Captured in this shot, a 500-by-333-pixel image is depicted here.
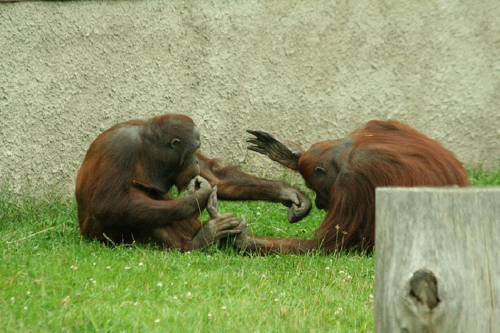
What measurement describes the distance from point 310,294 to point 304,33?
3.35 meters

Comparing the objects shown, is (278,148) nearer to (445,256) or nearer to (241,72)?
(241,72)

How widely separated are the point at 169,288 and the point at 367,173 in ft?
4.73

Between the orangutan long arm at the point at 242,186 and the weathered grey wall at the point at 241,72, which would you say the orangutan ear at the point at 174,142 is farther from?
the weathered grey wall at the point at 241,72

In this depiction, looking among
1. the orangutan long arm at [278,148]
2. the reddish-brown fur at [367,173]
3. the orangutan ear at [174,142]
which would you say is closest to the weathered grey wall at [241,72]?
the orangutan long arm at [278,148]

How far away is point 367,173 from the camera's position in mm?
4957

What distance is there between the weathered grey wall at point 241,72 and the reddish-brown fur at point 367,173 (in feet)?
5.62

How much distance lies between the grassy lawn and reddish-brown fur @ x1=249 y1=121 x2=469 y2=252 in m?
0.14

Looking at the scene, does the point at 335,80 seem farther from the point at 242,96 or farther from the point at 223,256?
the point at 223,256

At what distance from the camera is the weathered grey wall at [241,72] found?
6762 millimetres

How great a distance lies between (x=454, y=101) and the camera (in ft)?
23.2

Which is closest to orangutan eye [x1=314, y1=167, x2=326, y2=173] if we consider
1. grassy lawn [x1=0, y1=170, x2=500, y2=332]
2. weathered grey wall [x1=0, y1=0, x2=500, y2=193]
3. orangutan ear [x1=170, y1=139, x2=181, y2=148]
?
grassy lawn [x1=0, y1=170, x2=500, y2=332]

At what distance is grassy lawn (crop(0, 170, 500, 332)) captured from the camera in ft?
11.4

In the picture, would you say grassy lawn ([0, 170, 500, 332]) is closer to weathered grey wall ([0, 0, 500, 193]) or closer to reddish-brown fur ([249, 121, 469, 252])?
reddish-brown fur ([249, 121, 469, 252])

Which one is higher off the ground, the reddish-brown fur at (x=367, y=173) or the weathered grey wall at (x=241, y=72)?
the weathered grey wall at (x=241, y=72)
